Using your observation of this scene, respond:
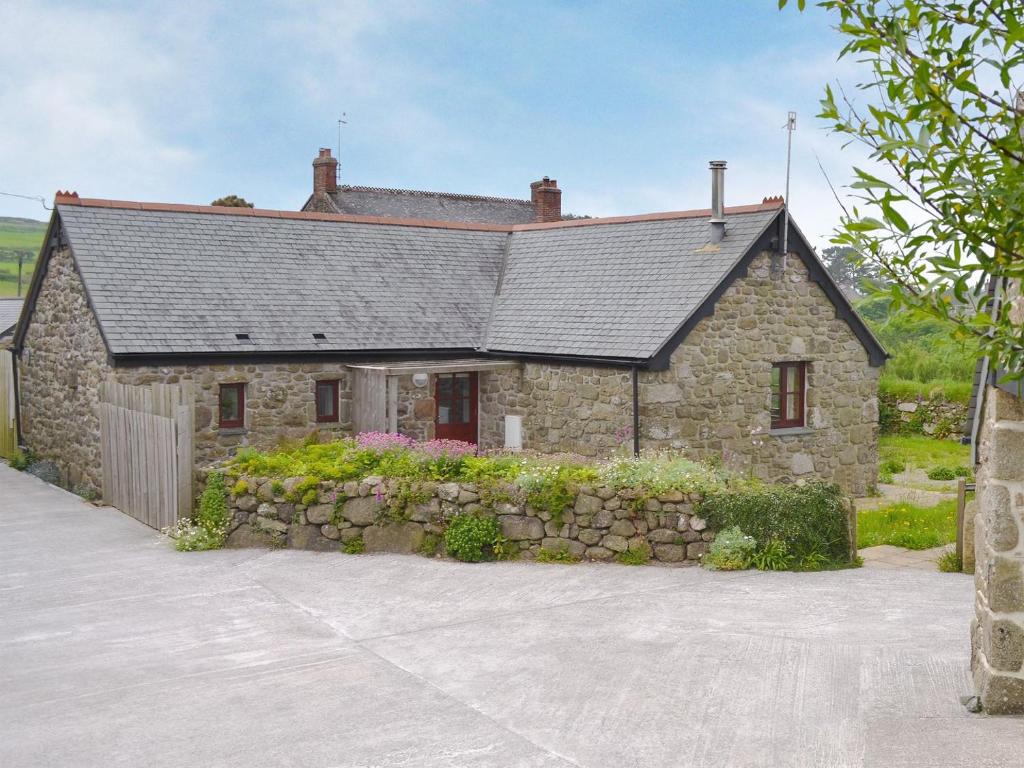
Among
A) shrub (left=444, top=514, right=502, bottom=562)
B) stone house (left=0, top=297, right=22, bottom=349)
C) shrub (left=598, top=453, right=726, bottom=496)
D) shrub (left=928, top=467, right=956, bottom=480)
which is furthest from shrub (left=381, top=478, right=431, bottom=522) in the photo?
stone house (left=0, top=297, right=22, bottom=349)

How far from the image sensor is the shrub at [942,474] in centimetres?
2114

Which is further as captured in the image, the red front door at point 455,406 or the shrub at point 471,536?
the red front door at point 455,406

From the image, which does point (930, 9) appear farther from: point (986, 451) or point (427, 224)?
point (427, 224)

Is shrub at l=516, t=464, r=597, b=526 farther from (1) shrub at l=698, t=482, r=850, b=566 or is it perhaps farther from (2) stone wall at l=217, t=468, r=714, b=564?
(1) shrub at l=698, t=482, r=850, b=566

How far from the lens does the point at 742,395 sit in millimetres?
18562

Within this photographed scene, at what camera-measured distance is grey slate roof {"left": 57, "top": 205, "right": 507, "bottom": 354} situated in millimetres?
17827

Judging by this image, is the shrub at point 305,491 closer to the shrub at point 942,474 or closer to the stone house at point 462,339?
the stone house at point 462,339

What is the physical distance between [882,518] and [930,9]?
11.2 m

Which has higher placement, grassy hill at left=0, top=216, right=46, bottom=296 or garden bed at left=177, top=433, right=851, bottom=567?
grassy hill at left=0, top=216, right=46, bottom=296

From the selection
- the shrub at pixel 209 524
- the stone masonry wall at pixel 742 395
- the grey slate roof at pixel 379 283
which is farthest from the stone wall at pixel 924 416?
the shrub at pixel 209 524

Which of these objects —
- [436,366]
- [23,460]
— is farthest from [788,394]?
[23,460]

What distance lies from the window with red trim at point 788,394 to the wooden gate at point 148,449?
34.5 ft

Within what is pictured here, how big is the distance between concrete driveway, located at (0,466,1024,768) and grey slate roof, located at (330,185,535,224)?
2613cm

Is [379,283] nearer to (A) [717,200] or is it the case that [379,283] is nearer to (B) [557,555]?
(A) [717,200]
